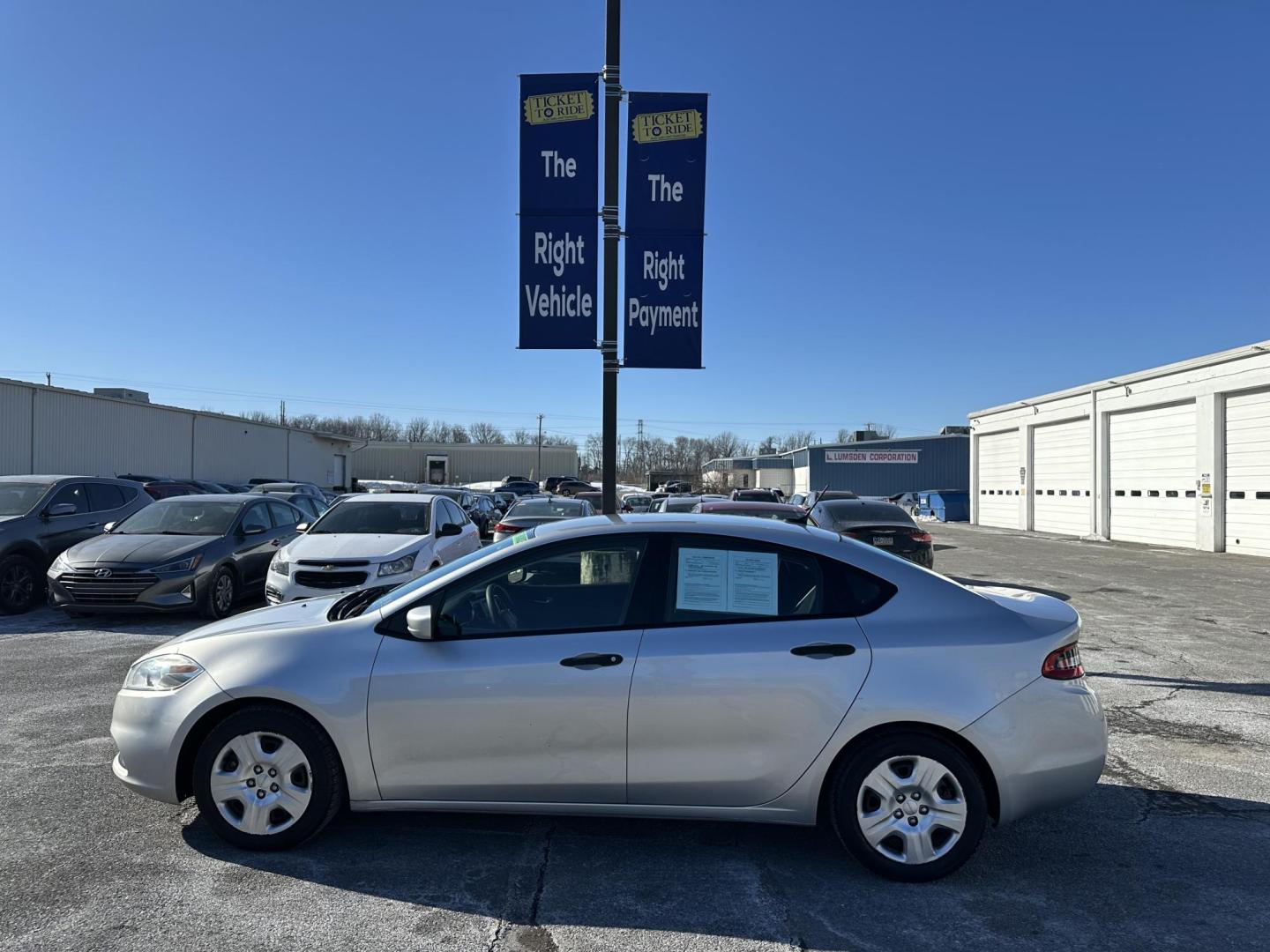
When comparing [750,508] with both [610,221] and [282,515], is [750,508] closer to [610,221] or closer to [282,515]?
[610,221]

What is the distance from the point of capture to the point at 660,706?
12.0 feet

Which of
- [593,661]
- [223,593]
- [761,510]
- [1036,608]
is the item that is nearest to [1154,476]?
[761,510]

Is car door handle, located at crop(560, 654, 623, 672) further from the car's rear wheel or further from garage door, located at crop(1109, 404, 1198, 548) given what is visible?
garage door, located at crop(1109, 404, 1198, 548)

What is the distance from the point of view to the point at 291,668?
381 centimetres

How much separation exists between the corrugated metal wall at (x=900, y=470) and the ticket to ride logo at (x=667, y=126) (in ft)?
160

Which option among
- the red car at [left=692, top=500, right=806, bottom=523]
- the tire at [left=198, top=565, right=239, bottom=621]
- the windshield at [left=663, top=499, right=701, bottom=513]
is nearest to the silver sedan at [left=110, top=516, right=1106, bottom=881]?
the tire at [left=198, top=565, right=239, bottom=621]

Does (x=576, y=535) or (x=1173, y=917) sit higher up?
(x=576, y=535)

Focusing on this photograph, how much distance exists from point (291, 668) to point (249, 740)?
1.28ft

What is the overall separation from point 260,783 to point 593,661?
1.64 metres

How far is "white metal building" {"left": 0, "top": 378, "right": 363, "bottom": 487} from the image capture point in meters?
28.6

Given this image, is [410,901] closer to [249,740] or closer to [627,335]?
[249,740]

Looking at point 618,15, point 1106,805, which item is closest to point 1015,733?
point 1106,805

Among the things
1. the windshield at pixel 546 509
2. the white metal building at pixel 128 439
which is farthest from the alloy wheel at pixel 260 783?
the white metal building at pixel 128 439

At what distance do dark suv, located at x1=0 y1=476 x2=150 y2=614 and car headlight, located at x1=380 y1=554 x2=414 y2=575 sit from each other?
499cm
